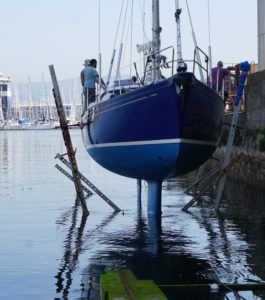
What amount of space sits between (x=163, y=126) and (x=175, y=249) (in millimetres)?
3317

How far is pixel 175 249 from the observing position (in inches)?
578

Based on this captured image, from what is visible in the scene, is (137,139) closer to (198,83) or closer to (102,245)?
(198,83)

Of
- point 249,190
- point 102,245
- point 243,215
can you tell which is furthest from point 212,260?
point 249,190

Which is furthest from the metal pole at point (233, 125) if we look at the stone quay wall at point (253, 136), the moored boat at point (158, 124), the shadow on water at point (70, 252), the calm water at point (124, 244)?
the stone quay wall at point (253, 136)

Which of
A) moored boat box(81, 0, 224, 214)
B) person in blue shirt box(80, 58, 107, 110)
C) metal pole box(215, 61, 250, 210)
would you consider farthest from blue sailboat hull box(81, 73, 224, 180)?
person in blue shirt box(80, 58, 107, 110)

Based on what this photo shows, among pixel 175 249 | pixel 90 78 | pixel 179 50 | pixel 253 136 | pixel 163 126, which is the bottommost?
pixel 175 249

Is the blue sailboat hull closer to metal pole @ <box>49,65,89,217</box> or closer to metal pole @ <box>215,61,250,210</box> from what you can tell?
metal pole @ <box>215,61,250,210</box>

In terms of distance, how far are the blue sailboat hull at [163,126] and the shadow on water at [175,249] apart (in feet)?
4.44

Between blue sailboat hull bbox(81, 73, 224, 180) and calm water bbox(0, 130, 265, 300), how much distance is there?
4.45ft

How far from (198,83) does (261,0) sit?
53.9 ft

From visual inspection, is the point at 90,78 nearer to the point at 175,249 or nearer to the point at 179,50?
the point at 179,50

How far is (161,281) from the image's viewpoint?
11883 millimetres

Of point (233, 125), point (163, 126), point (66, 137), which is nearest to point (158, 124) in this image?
point (163, 126)

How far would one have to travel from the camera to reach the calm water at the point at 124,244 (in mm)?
11875
